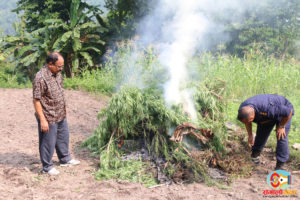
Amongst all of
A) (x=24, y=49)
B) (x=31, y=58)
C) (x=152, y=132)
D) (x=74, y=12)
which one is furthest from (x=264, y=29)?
(x=152, y=132)

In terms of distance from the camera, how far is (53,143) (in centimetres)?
363

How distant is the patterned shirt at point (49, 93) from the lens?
340cm

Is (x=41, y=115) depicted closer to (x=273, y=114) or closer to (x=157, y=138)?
(x=157, y=138)

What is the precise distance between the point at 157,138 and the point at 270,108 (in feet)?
5.46

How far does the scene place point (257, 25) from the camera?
14.9 m

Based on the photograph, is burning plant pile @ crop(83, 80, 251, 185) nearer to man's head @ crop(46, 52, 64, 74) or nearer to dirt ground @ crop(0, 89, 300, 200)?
dirt ground @ crop(0, 89, 300, 200)

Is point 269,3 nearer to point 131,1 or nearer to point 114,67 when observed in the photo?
point 131,1

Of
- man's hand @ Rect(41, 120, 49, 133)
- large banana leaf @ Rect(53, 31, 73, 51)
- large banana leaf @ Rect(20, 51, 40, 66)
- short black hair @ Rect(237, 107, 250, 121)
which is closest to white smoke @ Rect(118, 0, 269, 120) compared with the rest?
short black hair @ Rect(237, 107, 250, 121)

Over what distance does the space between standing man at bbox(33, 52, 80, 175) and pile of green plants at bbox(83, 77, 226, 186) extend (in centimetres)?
74

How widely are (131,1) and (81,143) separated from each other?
27.7 feet

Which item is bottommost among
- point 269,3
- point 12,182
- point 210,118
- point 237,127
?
point 12,182

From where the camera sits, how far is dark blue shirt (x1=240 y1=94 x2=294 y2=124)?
11.7ft

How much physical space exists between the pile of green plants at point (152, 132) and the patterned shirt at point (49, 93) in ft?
2.66

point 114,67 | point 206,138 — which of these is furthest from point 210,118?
point 114,67
